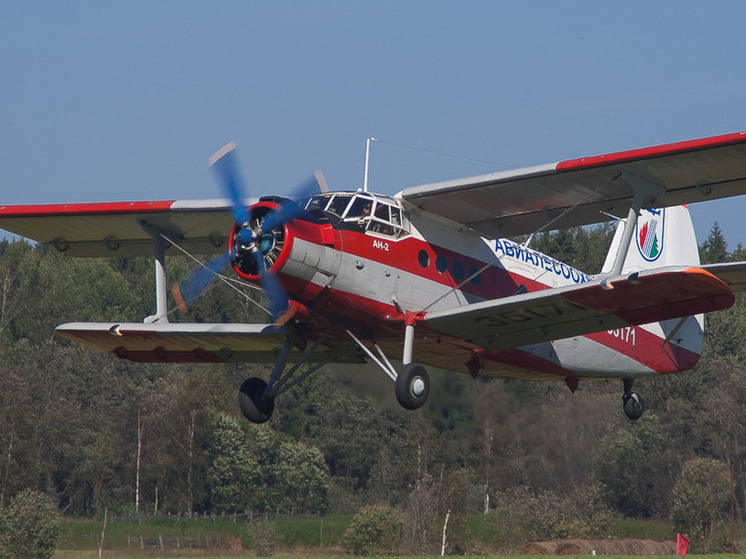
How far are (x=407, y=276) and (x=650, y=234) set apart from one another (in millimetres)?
7999

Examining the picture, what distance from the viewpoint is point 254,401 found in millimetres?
18391

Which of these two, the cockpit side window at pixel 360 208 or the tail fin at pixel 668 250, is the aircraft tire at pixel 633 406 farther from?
the cockpit side window at pixel 360 208

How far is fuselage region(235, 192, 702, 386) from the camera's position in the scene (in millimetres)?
16484

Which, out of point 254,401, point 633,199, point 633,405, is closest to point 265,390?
point 254,401

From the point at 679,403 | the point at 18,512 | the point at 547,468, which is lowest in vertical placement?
the point at 18,512

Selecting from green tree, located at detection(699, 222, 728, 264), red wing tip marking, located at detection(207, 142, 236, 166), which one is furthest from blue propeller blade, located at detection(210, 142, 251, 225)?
green tree, located at detection(699, 222, 728, 264)

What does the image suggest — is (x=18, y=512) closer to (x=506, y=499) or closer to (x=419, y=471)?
(x=419, y=471)

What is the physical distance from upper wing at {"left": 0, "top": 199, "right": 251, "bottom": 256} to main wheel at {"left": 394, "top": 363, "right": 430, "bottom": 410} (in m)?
5.01

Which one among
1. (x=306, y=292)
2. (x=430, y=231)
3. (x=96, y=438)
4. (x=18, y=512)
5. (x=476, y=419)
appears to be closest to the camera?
(x=306, y=292)

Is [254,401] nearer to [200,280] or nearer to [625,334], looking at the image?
[200,280]

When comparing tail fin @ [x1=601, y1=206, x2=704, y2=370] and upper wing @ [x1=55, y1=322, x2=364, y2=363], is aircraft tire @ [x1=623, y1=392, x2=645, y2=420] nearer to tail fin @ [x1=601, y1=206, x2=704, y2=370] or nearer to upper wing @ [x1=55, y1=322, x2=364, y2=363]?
tail fin @ [x1=601, y1=206, x2=704, y2=370]

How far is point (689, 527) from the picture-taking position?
3753 centimetres

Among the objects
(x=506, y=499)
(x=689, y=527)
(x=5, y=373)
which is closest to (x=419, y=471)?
(x=506, y=499)

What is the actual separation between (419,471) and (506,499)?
3.33 meters
